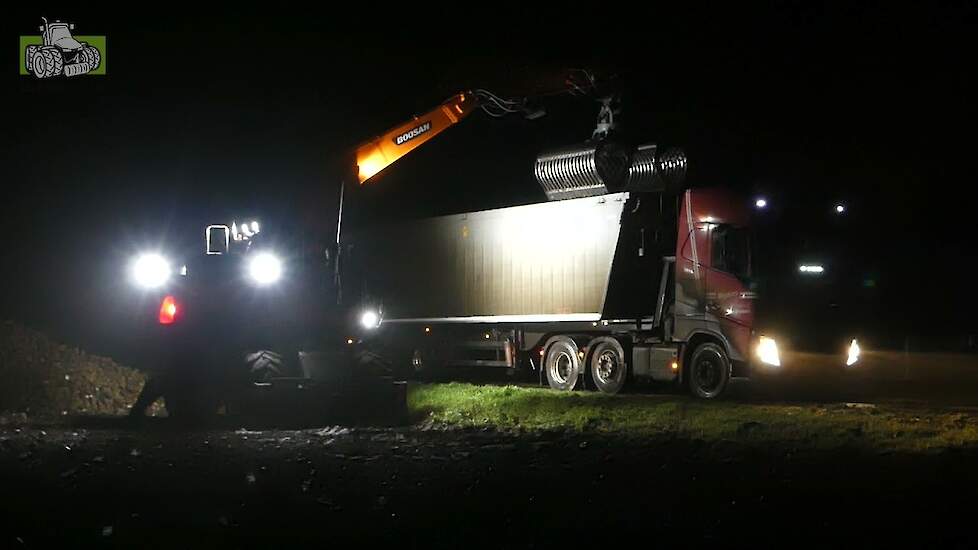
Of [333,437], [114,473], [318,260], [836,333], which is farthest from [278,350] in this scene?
[836,333]

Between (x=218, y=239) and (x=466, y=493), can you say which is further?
(x=218, y=239)

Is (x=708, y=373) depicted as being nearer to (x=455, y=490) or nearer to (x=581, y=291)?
(x=581, y=291)

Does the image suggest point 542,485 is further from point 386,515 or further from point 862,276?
point 862,276

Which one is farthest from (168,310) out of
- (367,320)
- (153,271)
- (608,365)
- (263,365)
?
(608,365)

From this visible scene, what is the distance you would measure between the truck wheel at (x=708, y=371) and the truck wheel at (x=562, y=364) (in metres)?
2.51

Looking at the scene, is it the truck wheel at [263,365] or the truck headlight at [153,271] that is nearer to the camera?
the truck wheel at [263,365]

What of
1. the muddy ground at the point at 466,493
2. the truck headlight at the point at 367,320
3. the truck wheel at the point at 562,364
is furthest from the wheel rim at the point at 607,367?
the muddy ground at the point at 466,493

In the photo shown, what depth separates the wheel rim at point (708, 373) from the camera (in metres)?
18.8

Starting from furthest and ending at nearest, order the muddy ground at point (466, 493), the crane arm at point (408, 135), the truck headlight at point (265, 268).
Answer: the crane arm at point (408, 135) → the truck headlight at point (265, 268) → the muddy ground at point (466, 493)

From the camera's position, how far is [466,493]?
9.13m

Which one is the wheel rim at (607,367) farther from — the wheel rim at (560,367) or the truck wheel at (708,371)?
the truck wheel at (708,371)

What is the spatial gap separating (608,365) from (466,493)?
11.5 m

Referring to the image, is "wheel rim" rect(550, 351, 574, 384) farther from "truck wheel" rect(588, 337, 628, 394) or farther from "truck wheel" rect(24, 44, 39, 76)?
"truck wheel" rect(24, 44, 39, 76)

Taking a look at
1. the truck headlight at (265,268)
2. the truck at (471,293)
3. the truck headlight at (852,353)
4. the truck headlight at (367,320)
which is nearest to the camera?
the truck at (471,293)
